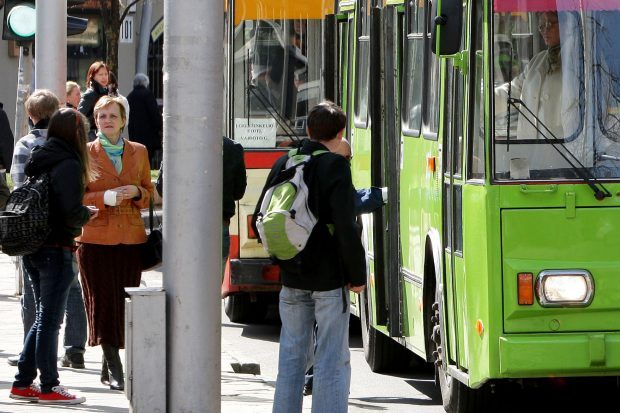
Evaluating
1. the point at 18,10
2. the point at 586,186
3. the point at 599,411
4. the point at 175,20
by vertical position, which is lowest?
the point at 599,411

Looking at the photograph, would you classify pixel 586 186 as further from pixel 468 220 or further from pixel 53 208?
pixel 53 208

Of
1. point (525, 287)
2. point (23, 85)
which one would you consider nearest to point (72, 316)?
point (525, 287)

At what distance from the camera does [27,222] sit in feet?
28.8

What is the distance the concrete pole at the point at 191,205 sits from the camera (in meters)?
7.18

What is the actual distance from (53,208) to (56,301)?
0.52 m

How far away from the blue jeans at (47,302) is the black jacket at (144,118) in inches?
476

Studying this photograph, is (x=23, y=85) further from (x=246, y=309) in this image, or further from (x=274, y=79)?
(x=274, y=79)

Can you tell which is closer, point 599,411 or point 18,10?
point 599,411

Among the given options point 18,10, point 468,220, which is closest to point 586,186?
point 468,220

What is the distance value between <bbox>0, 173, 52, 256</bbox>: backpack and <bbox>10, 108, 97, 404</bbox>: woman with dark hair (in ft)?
0.24

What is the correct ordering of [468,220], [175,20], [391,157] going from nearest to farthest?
[175,20] → [468,220] → [391,157]

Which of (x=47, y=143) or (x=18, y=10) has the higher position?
(x=18, y=10)

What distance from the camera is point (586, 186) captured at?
25.1ft

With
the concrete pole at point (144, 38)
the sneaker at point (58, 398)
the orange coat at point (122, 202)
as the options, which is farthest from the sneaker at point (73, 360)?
the concrete pole at point (144, 38)
